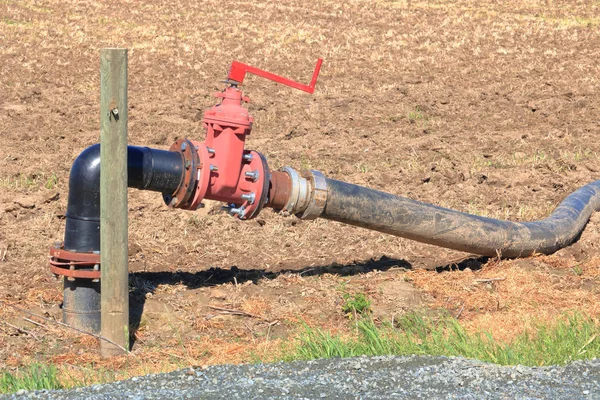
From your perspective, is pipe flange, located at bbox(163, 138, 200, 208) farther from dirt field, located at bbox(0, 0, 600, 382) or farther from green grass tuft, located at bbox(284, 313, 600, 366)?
green grass tuft, located at bbox(284, 313, 600, 366)

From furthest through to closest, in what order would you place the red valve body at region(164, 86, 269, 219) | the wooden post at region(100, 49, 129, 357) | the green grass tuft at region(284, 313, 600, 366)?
the red valve body at region(164, 86, 269, 219) → the wooden post at region(100, 49, 129, 357) → the green grass tuft at region(284, 313, 600, 366)

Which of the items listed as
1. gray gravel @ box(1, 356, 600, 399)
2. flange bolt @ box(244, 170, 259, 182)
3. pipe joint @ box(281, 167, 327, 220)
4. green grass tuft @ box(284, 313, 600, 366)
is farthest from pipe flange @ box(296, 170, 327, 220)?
gray gravel @ box(1, 356, 600, 399)

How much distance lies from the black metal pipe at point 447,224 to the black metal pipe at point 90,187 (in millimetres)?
1169

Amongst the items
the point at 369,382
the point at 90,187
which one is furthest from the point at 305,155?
the point at 369,382

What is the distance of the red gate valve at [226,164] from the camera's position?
563cm

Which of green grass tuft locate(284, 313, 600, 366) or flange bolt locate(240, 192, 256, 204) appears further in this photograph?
flange bolt locate(240, 192, 256, 204)

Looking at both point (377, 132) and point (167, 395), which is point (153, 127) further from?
point (167, 395)

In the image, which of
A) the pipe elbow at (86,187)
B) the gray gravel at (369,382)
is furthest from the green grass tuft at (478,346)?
the pipe elbow at (86,187)

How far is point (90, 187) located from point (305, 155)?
15.1 ft

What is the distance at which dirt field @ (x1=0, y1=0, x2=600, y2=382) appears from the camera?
6.11m

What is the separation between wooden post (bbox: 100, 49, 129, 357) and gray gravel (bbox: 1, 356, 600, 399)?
1.42 meters

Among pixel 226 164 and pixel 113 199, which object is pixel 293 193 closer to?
pixel 226 164

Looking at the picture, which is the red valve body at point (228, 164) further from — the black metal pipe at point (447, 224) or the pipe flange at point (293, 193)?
the black metal pipe at point (447, 224)

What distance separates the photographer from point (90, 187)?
5.57 metres
